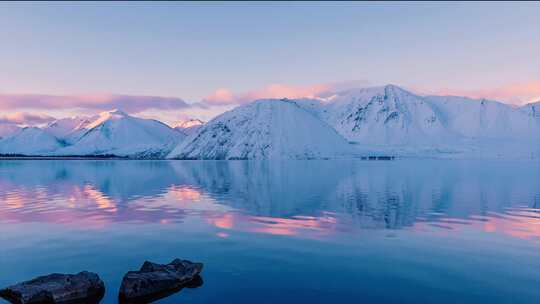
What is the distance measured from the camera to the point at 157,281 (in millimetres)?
19453

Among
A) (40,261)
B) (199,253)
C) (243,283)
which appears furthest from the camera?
(199,253)

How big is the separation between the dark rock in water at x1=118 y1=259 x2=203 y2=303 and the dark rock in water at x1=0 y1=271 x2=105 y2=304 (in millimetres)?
1296

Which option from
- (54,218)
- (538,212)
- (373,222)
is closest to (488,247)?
(373,222)

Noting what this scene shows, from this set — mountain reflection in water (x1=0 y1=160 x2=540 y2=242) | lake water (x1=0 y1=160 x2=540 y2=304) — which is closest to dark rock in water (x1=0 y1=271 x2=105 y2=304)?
lake water (x1=0 y1=160 x2=540 y2=304)

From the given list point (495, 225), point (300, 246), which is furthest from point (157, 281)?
point (495, 225)

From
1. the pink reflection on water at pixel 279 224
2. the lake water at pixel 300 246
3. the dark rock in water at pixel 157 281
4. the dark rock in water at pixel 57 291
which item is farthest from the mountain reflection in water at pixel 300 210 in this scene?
the dark rock in water at pixel 57 291

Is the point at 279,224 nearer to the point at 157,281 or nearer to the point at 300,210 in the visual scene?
the point at 300,210

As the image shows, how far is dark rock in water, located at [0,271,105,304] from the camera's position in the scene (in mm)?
17984

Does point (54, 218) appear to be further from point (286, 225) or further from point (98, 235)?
point (286, 225)

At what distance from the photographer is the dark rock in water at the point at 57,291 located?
18.0 metres

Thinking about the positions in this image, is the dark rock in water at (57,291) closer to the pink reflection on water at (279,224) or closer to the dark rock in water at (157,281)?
the dark rock in water at (157,281)

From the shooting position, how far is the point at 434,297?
18.5 metres

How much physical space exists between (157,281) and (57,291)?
13.6ft

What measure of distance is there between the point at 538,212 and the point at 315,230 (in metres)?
25.8
